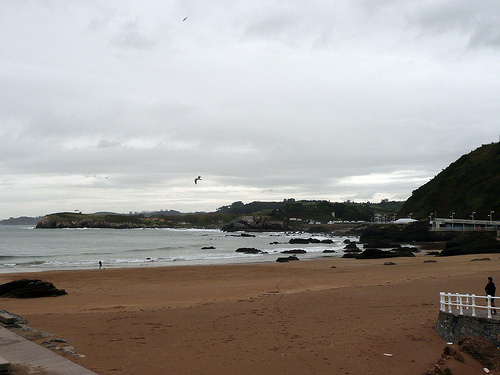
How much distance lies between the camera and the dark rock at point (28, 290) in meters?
21.5

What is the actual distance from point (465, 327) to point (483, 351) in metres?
1.41

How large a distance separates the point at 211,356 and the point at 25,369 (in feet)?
14.0

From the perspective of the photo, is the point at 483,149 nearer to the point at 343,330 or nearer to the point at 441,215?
→ the point at 441,215

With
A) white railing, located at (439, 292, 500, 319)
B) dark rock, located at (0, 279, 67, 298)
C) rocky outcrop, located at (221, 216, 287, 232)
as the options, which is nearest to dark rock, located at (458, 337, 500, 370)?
white railing, located at (439, 292, 500, 319)

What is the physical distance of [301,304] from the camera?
1791cm

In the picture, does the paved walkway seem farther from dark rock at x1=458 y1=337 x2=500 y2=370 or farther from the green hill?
the green hill

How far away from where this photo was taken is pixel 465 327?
451 inches

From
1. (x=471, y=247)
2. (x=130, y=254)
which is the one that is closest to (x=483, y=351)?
(x=471, y=247)

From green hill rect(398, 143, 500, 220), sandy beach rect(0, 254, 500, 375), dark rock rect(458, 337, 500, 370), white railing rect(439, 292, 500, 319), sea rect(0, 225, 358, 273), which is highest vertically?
green hill rect(398, 143, 500, 220)

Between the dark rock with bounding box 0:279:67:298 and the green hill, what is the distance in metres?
97.1

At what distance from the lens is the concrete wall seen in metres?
10.6

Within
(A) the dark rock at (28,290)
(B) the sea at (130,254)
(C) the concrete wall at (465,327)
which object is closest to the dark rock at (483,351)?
(C) the concrete wall at (465,327)

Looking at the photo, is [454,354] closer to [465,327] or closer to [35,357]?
[465,327]

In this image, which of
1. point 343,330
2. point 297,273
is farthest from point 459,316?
point 297,273
